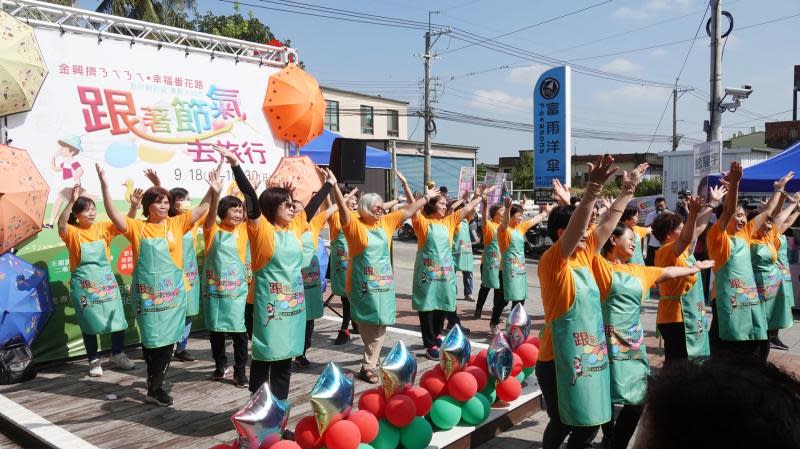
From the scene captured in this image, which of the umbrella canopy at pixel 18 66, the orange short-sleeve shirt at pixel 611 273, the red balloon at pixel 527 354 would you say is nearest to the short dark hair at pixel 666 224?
the orange short-sleeve shirt at pixel 611 273

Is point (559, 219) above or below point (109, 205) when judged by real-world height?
below

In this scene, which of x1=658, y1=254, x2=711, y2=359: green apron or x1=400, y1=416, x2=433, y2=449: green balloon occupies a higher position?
x1=658, y1=254, x2=711, y2=359: green apron

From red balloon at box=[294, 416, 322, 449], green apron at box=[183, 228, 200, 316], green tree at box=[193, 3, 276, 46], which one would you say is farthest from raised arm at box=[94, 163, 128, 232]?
green tree at box=[193, 3, 276, 46]

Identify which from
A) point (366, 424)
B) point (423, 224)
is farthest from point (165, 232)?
point (423, 224)

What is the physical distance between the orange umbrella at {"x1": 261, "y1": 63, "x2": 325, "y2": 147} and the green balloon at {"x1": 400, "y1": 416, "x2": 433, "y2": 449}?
461 centimetres

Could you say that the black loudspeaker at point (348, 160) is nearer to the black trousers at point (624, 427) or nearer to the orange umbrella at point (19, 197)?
the orange umbrella at point (19, 197)

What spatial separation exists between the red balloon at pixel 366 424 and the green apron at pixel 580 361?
110 centimetres

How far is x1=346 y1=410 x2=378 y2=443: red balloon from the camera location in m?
3.40

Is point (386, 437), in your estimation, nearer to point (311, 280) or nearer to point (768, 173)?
point (311, 280)

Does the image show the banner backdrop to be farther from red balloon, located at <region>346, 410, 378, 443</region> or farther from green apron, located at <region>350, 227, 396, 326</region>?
red balloon, located at <region>346, 410, 378, 443</region>

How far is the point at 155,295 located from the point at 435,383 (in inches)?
93.2

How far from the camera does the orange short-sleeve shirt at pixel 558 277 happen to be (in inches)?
117

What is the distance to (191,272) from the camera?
591cm

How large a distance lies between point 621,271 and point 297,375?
324 cm
